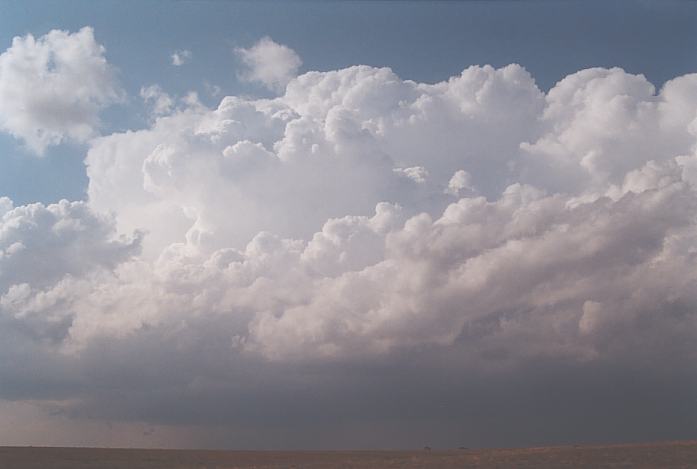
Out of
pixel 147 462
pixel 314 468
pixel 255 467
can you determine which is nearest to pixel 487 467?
pixel 314 468

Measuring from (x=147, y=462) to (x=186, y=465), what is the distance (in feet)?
34.4

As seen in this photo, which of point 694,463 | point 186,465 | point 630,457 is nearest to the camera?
point 694,463

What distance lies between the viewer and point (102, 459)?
11900cm

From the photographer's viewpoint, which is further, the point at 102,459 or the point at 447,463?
the point at 102,459

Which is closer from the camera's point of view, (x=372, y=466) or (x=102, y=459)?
(x=372, y=466)

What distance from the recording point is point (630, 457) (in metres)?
92.1

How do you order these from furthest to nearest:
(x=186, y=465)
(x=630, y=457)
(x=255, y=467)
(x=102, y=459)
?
(x=102, y=459) → (x=186, y=465) → (x=255, y=467) → (x=630, y=457)

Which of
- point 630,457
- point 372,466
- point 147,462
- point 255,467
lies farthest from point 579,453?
point 147,462

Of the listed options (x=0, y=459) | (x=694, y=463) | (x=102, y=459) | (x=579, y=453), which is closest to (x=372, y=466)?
(x=579, y=453)

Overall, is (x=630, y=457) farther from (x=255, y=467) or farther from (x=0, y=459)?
(x=0, y=459)

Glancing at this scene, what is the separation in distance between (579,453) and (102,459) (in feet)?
261

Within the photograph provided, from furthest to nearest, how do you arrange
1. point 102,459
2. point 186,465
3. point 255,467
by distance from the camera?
1. point 102,459
2. point 186,465
3. point 255,467

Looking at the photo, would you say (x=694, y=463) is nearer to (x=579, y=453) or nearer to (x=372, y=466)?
(x=579, y=453)

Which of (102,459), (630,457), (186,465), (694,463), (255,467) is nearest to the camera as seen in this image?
(694,463)
